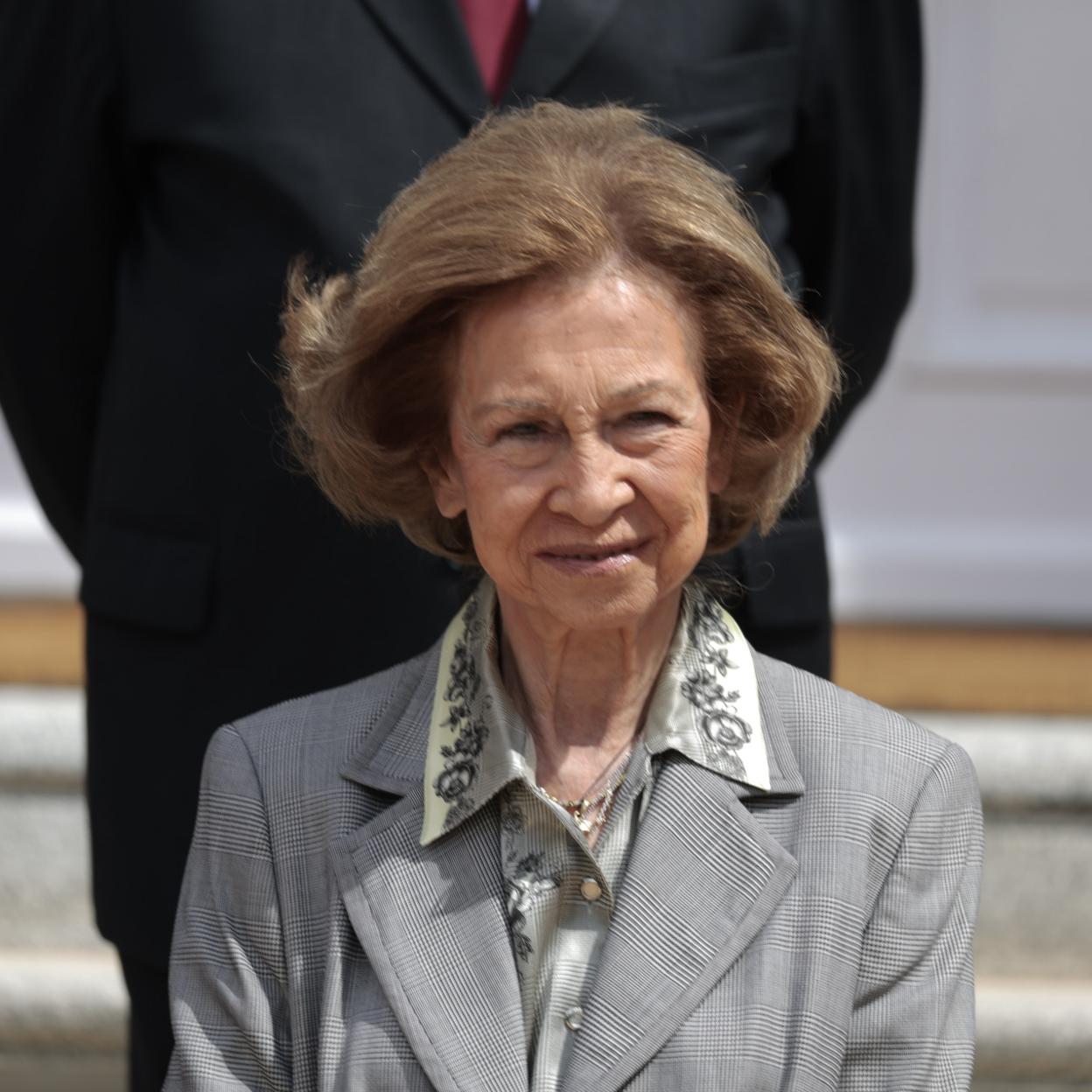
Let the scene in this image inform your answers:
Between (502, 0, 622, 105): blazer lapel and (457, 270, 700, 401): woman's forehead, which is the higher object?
(502, 0, 622, 105): blazer lapel

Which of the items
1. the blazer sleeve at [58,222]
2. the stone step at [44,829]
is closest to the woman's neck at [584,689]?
the blazer sleeve at [58,222]

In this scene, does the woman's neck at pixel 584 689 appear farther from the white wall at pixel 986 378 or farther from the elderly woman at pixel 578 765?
the white wall at pixel 986 378

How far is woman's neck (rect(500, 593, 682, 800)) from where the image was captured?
1.86 m

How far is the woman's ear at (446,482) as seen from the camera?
1.87 metres

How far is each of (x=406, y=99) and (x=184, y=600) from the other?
657 millimetres

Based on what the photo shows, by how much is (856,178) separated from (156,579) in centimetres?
106

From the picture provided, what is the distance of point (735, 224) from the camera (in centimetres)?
177

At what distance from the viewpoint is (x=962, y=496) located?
432 centimetres

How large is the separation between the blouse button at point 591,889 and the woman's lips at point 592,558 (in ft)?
0.91

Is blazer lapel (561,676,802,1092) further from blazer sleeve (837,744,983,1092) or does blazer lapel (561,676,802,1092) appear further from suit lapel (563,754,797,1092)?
blazer sleeve (837,744,983,1092)

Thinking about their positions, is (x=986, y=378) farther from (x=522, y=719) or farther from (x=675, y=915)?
(x=675, y=915)

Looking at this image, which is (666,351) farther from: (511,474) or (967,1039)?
(967,1039)

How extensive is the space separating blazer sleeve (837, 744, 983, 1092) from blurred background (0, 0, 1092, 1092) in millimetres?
1905

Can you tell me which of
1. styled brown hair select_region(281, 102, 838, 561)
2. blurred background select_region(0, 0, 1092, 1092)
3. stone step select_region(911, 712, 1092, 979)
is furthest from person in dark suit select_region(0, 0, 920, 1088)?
blurred background select_region(0, 0, 1092, 1092)
